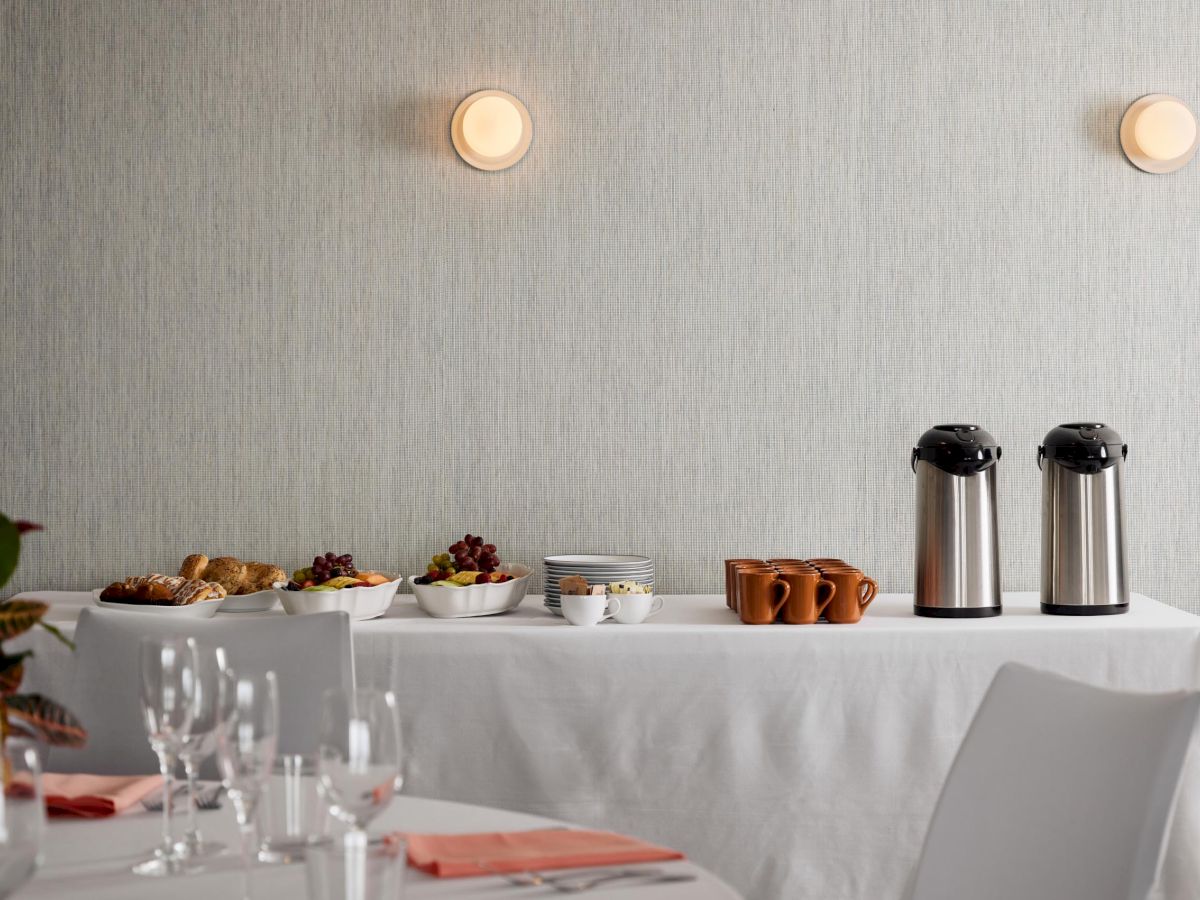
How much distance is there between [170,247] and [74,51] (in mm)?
468

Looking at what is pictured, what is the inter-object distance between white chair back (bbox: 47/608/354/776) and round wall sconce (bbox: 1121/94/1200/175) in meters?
1.98

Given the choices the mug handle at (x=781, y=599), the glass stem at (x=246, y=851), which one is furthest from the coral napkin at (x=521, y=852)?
the mug handle at (x=781, y=599)

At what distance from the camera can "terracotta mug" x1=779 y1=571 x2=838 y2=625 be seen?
2166mm

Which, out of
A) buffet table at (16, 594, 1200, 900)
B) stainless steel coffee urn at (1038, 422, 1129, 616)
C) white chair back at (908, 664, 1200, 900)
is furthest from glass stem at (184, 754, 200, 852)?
stainless steel coffee urn at (1038, 422, 1129, 616)

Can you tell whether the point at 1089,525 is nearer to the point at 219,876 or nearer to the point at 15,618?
the point at 219,876

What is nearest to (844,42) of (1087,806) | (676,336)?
(676,336)

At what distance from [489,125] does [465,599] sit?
0.99 metres

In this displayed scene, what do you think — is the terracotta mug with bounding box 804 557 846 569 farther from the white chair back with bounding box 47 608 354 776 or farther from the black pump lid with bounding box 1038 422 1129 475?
the white chair back with bounding box 47 608 354 776

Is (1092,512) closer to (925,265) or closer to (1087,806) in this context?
(925,265)

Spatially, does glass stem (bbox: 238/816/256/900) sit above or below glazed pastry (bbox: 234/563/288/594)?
below

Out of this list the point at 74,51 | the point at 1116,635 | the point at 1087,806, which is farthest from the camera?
the point at 74,51

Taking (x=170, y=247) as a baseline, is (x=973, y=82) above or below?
above

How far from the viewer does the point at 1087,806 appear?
114 cm

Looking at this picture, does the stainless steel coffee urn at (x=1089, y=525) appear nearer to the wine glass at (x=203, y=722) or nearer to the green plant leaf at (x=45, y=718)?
the wine glass at (x=203, y=722)
